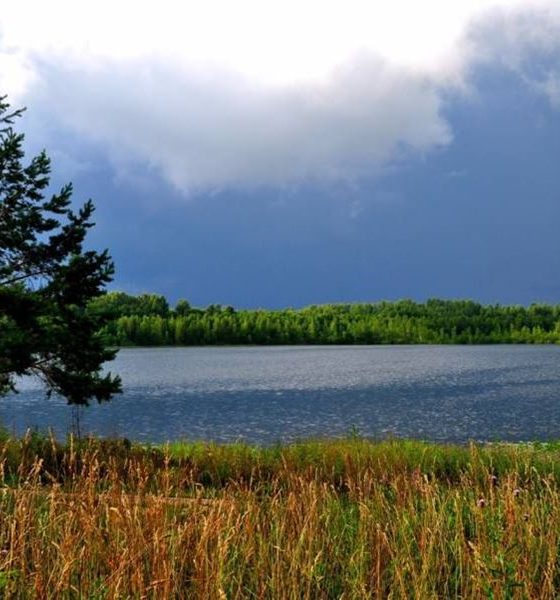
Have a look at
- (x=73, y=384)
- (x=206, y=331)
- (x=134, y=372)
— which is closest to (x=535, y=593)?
(x=73, y=384)

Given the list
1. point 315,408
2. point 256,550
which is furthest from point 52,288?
point 315,408

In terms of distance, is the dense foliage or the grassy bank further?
the dense foliage

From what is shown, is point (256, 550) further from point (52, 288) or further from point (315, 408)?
point (315, 408)

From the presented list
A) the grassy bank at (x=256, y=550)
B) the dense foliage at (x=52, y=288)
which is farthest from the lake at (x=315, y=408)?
the grassy bank at (x=256, y=550)

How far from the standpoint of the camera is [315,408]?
48.9 m

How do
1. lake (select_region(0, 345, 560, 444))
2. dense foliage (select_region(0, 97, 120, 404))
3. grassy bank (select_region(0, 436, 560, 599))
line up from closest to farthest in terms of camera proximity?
1. grassy bank (select_region(0, 436, 560, 599))
2. dense foliage (select_region(0, 97, 120, 404))
3. lake (select_region(0, 345, 560, 444))

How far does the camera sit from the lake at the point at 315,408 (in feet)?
121

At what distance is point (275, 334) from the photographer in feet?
640

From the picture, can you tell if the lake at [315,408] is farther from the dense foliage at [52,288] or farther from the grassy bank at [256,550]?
the grassy bank at [256,550]

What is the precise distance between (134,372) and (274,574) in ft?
311

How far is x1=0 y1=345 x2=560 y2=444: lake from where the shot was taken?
121 feet

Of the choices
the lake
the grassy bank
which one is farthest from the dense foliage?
the grassy bank

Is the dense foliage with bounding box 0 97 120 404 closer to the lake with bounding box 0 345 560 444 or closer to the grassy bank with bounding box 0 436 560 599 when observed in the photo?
the lake with bounding box 0 345 560 444

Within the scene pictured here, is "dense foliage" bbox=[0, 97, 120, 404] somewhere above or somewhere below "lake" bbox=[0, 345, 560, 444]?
above
